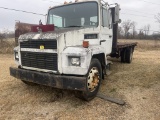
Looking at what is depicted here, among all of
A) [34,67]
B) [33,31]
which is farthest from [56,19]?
[34,67]

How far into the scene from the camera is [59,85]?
13.4 ft

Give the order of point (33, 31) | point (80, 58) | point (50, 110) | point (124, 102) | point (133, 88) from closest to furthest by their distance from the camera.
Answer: point (80, 58) → point (50, 110) → point (124, 102) → point (33, 31) → point (133, 88)

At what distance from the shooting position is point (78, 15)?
5.38m

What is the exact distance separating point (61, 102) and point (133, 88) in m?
2.29

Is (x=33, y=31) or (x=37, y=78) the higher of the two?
(x=33, y=31)

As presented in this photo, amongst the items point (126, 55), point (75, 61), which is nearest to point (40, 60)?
point (75, 61)

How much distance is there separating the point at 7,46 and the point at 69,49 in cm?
1401

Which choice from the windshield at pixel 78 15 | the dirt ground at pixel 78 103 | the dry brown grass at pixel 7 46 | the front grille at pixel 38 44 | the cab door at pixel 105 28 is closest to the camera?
the dirt ground at pixel 78 103

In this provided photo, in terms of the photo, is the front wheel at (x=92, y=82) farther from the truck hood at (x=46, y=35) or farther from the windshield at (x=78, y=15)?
the windshield at (x=78, y=15)

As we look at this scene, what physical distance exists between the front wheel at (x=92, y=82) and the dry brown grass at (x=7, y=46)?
12296 millimetres

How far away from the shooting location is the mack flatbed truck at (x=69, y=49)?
4082mm

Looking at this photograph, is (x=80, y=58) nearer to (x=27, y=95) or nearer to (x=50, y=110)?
(x=50, y=110)

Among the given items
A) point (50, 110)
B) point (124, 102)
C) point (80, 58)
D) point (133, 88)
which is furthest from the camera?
point (133, 88)

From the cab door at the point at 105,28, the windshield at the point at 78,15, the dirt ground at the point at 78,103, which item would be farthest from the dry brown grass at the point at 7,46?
the cab door at the point at 105,28
